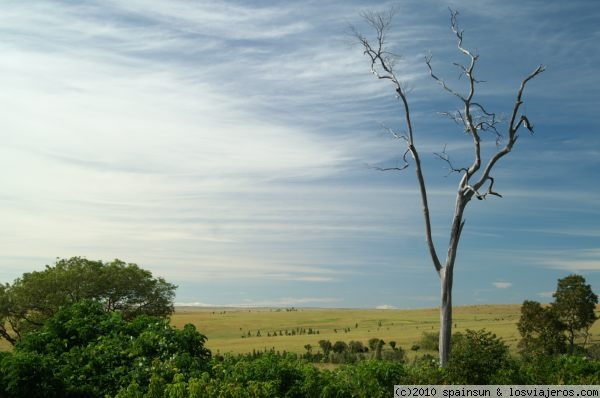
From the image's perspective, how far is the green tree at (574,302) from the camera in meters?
37.1

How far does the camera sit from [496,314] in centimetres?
8644

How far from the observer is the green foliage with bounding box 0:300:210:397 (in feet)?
40.3

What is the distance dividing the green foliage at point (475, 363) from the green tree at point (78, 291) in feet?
95.5

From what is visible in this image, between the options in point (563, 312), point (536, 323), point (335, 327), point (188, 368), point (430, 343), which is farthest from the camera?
point (335, 327)

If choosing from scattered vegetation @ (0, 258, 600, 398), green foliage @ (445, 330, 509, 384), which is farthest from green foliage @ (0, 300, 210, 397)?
green foliage @ (445, 330, 509, 384)

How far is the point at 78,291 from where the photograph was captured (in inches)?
1470

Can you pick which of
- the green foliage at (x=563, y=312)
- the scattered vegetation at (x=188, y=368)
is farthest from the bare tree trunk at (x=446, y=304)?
the green foliage at (x=563, y=312)

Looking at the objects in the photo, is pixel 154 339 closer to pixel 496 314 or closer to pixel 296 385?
pixel 296 385

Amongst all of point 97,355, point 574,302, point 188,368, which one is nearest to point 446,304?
point 188,368

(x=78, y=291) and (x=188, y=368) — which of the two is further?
(x=78, y=291)

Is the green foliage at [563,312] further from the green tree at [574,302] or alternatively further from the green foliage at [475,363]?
the green foliage at [475,363]

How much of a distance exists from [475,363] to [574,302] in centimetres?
2902

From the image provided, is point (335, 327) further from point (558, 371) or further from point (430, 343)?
point (558, 371)

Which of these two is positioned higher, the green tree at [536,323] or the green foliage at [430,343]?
the green tree at [536,323]
